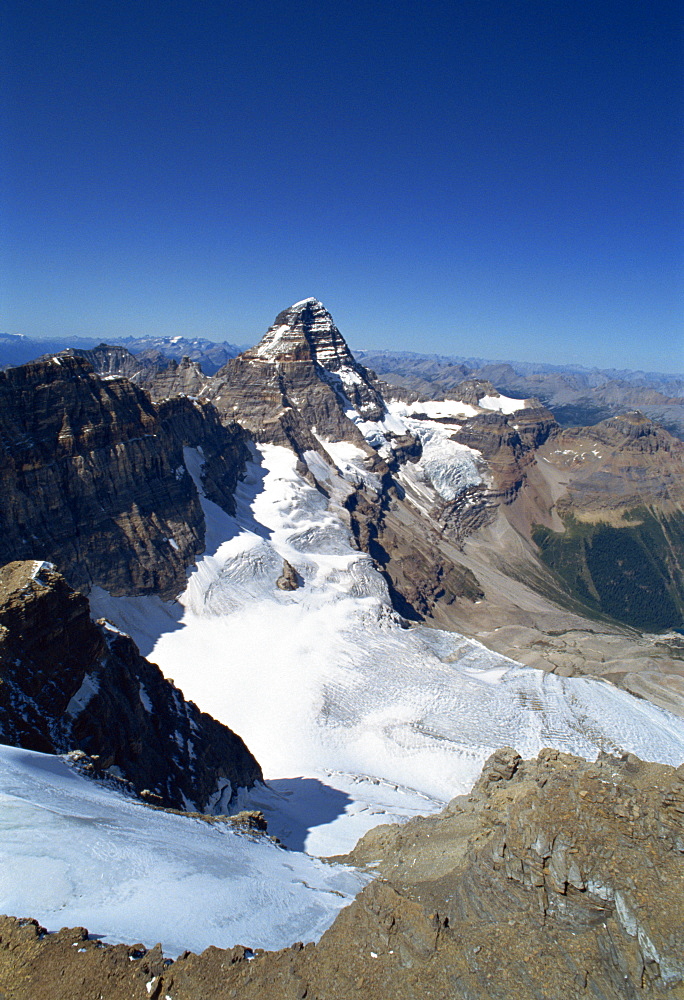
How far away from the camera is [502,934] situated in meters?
12.6

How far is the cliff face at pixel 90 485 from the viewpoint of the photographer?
58375mm

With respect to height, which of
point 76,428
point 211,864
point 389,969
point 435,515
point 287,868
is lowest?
point 435,515

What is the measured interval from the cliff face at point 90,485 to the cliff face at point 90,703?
30562mm

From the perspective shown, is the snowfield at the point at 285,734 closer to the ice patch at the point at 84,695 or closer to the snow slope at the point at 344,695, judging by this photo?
the snow slope at the point at 344,695

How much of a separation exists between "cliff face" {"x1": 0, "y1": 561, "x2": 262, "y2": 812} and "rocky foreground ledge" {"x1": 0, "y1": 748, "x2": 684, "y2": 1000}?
452 inches

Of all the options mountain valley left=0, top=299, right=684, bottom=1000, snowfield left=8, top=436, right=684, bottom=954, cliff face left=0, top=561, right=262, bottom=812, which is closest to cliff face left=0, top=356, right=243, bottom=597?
mountain valley left=0, top=299, right=684, bottom=1000

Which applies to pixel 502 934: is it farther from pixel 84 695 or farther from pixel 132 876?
pixel 84 695

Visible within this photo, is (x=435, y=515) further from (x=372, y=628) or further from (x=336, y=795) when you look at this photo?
(x=336, y=795)

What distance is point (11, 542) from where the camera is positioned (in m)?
55.5

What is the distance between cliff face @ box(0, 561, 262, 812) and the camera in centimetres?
2295

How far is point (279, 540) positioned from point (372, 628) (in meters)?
28.7

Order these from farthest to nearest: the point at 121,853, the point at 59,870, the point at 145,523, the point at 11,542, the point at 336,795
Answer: the point at 145,523, the point at 11,542, the point at 336,795, the point at 121,853, the point at 59,870

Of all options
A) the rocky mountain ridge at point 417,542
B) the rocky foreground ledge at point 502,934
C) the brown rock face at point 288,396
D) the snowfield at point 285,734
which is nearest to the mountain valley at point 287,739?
the rocky foreground ledge at point 502,934

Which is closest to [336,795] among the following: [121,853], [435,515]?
[121,853]
